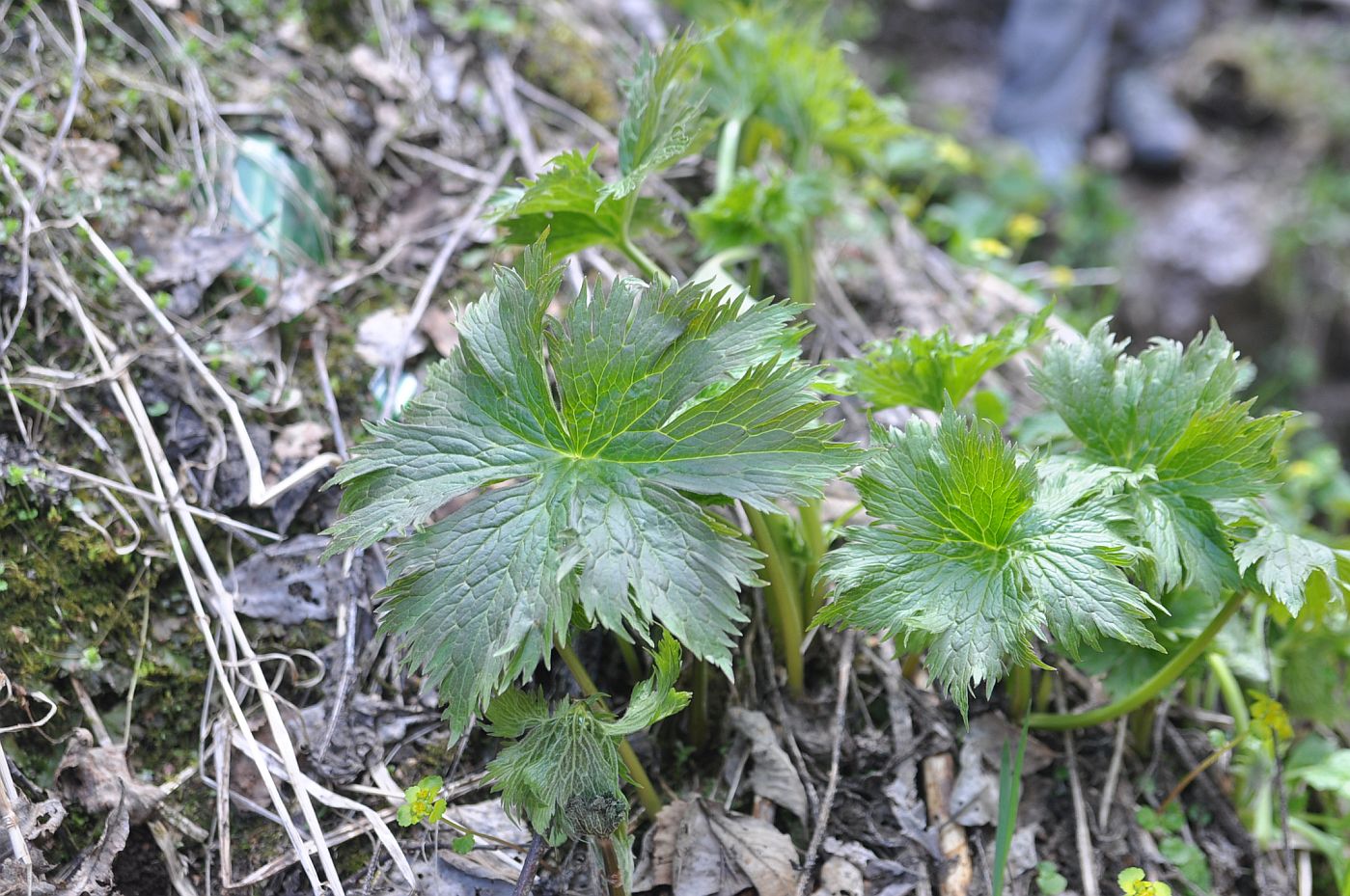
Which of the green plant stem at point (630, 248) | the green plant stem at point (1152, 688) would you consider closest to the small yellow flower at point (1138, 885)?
the green plant stem at point (1152, 688)

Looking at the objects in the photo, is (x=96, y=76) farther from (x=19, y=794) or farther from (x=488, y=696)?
(x=488, y=696)

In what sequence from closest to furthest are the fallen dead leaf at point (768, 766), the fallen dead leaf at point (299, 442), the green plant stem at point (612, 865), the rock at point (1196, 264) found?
the green plant stem at point (612, 865)
the fallen dead leaf at point (768, 766)
the fallen dead leaf at point (299, 442)
the rock at point (1196, 264)

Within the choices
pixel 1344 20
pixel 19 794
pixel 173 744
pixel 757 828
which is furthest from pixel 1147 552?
pixel 1344 20

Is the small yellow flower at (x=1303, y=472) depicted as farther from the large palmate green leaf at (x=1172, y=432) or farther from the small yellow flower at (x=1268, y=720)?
the large palmate green leaf at (x=1172, y=432)

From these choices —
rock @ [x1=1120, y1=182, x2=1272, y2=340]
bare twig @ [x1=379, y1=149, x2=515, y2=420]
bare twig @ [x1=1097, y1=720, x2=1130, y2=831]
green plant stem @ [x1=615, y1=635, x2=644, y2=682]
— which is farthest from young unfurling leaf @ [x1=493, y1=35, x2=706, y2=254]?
rock @ [x1=1120, y1=182, x2=1272, y2=340]

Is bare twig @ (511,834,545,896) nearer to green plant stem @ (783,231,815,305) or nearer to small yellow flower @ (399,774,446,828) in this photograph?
A: small yellow flower @ (399,774,446,828)

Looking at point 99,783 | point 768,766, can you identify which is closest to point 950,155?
point 768,766
